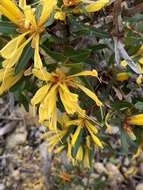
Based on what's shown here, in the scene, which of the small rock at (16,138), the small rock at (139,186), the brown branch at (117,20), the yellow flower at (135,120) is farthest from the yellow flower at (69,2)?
the small rock at (16,138)

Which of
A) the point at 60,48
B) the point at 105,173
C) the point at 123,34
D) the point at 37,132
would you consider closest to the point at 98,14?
the point at 123,34

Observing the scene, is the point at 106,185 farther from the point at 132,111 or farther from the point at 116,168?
the point at 132,111

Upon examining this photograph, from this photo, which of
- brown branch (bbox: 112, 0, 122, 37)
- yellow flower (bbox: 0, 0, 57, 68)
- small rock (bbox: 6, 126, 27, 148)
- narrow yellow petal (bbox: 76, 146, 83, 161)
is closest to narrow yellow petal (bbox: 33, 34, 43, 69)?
yellow flower (bbox: 0, 0, 57, 68)

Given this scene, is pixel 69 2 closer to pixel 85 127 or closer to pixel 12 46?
pixel 12 46

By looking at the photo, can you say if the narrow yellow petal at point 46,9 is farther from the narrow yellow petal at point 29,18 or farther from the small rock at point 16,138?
the small rock at point 16,138

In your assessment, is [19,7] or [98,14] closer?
[19,7]

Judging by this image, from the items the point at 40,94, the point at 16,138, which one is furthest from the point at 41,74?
the point at 16,138
